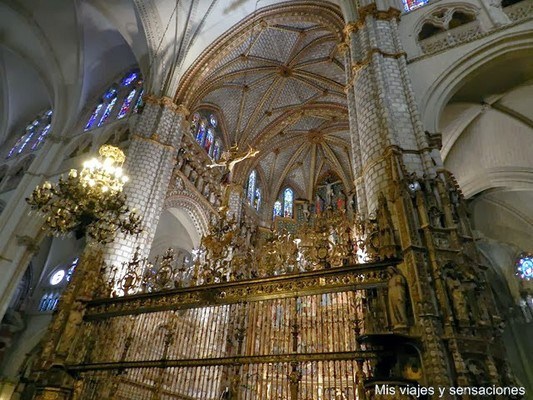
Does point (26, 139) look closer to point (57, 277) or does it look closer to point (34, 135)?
point (34, 135)

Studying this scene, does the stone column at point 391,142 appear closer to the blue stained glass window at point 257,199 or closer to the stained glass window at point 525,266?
the blue stained glass window at point 257,199

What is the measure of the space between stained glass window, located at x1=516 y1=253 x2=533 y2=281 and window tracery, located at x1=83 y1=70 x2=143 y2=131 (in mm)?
17557

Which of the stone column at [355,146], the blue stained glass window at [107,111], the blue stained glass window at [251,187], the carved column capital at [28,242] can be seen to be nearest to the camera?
the stone column at [355,146]

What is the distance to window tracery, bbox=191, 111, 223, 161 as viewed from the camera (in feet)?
53.9

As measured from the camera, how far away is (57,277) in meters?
16.1

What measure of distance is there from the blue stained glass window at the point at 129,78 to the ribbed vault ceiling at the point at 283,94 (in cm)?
324

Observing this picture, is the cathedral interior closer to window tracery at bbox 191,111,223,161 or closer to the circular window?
window tracery at bbox 191,111,223,161

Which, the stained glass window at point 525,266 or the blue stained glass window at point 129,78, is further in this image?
the blue stained glass window at point 129,78

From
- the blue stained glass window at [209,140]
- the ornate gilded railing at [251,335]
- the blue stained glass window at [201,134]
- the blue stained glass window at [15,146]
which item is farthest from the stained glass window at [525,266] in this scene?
the blue stained glass window at [15,146]

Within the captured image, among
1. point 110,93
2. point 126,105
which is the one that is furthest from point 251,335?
point 110,93

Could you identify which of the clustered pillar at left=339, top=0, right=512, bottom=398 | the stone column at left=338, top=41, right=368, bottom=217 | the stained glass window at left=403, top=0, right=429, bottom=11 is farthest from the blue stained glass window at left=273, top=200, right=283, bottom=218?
the stained glass window at left=403, top=0, right=429, bottom=11

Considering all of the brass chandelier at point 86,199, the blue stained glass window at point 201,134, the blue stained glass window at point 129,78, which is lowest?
the brass chandelier at point 86,199

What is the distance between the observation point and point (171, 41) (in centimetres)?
1404

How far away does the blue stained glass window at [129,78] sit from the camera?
1630 cm
